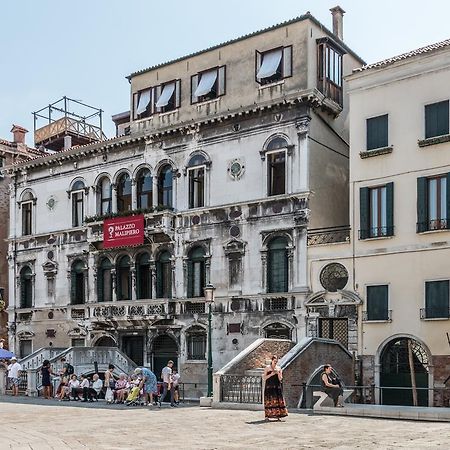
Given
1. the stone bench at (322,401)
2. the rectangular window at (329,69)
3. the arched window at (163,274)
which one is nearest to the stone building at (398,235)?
the rectangular window at (329,69)

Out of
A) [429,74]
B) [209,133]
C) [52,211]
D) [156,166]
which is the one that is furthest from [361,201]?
[52,211]

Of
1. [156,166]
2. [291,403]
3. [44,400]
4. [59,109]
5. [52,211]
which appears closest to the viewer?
[291,403]

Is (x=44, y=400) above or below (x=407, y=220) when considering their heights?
below

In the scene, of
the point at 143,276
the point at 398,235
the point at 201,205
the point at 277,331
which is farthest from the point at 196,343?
the point at 398,235

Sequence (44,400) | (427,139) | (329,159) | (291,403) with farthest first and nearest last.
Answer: (329,159) → (44,400) → (427,139) → (291,403)

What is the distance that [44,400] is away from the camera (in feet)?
96.7

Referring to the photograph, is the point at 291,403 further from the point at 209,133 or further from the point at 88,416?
the point at 209,133

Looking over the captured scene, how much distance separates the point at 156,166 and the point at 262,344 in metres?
11.3

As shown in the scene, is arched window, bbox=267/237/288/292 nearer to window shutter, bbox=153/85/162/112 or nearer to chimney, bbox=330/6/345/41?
window shutter, bbox=153/85/162/112

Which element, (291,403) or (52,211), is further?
(52,211)

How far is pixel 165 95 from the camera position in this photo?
35.2m

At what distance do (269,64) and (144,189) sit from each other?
8.48m

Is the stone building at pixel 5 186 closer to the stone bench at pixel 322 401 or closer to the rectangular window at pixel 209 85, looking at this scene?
the rectangular window at pixel 209 85

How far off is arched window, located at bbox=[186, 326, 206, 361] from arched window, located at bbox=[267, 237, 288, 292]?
396cm
